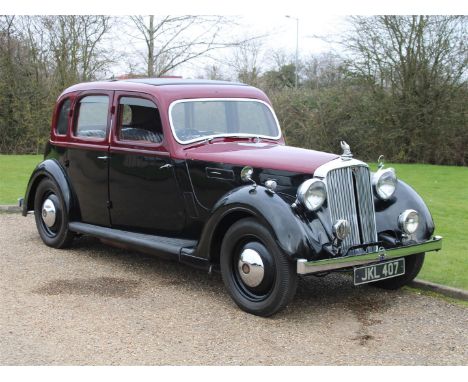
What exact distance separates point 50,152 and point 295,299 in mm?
3876

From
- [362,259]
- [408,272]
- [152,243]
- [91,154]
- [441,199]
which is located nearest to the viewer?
[362,259]

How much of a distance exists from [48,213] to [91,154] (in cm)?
112

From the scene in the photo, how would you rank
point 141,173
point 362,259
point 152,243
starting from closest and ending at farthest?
point 362,259 → point 152,243 → point 141,173

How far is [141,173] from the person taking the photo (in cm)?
647

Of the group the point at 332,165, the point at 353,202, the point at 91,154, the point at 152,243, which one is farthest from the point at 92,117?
the point at 353,202

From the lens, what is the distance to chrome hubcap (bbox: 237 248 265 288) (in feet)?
16.9

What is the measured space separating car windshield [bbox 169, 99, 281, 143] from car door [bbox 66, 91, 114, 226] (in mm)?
996

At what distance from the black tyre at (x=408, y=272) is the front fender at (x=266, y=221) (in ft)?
4.07

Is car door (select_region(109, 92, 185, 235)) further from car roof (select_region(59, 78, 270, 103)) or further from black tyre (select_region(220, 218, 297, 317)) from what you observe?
black tyre (select_region(220, 218, 297, 317))

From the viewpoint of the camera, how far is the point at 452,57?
711 inches

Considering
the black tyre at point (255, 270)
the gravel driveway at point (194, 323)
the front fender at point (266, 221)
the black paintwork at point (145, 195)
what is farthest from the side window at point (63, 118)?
the black tyre at point (255, 270)

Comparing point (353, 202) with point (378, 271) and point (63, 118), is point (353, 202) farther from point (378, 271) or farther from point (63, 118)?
point (63, 118)

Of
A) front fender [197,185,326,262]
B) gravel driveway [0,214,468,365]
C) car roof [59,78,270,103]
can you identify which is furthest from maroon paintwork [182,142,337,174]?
gravel driveway [0,214,468,365]

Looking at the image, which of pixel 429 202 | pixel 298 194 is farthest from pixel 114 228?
pixel 429 202
